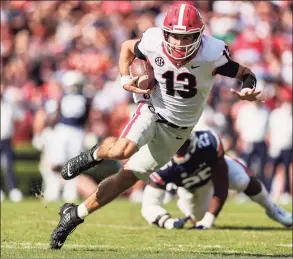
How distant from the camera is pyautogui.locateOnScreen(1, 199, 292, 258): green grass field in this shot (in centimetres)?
655

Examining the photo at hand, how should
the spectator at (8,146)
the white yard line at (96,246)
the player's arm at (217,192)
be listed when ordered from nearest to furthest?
the white yard line at (96,246) < the player's arm at (217,192) < the spectator at (8,146)

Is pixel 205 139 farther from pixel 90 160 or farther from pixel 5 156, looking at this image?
pixel 5 156

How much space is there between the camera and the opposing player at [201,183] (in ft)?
27.2

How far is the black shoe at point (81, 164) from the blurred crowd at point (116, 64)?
6.78m

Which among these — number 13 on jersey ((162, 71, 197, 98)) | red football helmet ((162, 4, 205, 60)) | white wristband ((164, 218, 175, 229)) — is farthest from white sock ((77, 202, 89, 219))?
white wristband ((164, 218, 175, 229))

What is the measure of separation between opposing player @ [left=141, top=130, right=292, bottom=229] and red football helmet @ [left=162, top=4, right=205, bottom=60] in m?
1.95

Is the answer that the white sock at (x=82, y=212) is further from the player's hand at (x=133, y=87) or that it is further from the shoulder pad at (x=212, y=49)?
the shoulder pad at (x=212, y=49)

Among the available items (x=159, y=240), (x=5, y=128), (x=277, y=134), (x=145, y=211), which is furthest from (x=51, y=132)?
(x=159, y=240)

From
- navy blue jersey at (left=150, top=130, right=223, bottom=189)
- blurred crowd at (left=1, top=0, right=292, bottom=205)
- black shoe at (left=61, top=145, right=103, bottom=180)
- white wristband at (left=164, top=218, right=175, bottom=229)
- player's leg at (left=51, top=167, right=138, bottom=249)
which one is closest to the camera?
black shoe at (left=61, top=145, right=103, bottom=180)

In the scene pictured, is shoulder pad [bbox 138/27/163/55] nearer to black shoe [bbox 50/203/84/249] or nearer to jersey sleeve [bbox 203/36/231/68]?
jersey sleeve [bbox 203/36/231/68]

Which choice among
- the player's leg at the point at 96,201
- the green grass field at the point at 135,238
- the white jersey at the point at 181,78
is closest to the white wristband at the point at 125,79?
the white jersey at the point at 181,78

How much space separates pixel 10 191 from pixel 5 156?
55 centimetres

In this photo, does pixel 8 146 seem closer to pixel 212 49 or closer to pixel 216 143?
pixel 216 143

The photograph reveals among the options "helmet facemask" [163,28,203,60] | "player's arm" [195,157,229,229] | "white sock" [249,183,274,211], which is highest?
"helmet facemask" [163,28,203,60]
